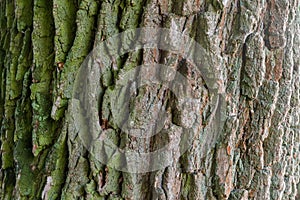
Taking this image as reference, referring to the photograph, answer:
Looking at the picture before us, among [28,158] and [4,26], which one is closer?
[28,158]

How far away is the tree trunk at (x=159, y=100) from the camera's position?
83 centimetres

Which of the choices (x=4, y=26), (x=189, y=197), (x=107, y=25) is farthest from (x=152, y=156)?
(x=4, y=26)

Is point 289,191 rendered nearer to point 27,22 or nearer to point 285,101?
point 285,101

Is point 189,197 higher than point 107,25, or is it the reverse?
point 107,25

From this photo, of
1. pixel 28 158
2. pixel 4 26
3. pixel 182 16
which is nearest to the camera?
pixel 182 16

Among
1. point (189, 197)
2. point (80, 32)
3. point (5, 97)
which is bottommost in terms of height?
point (189, 197)

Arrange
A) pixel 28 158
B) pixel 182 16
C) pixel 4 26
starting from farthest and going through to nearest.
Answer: pixel 4 26
pixel 28 158
pixel 182 16

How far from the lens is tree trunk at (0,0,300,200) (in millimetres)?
827

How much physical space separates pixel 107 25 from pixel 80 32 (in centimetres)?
6

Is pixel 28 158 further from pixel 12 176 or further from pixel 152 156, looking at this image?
pixel 152 156

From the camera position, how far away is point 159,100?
833 mm

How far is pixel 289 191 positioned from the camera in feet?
3.60

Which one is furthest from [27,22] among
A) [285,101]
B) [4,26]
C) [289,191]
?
[289,191]

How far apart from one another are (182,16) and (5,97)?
1.63 ft
